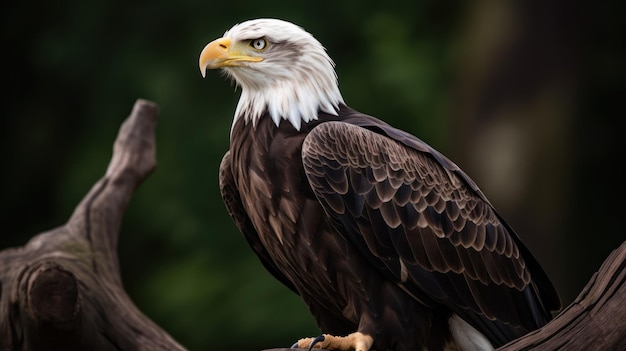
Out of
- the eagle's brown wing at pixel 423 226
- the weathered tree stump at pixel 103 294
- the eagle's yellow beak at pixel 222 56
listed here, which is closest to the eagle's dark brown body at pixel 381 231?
the eagle's brown wing at pixel 423 226

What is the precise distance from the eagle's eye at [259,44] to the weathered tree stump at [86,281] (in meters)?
1.38

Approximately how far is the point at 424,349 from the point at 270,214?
915mm

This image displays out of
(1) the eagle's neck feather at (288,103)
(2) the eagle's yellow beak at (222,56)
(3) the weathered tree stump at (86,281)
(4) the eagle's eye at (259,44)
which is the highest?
(4) the eagle's eye at (259,44)

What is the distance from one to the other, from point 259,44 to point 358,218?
1.01m

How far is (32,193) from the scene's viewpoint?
11383 mm

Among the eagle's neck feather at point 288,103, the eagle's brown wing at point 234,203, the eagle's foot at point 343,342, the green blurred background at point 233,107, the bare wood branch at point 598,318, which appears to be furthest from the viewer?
the green blurred background at point 233,107

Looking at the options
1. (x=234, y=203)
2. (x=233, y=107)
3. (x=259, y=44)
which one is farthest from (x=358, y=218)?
(x=233, y=107)

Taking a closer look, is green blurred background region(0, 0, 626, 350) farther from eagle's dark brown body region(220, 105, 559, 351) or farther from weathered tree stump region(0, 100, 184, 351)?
eagle's dark brown body region(220, 105, 559, 351)

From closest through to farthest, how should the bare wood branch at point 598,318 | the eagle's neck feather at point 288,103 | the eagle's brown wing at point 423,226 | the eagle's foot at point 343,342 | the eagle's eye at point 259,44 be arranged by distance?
the bare wood branch at point 598,318 < the eagle's foot at point 343,342 < the eagle's brown wing at point 423,226 < the eagle's neck feather at point 288,103 < the eagle's eye at point 259,44

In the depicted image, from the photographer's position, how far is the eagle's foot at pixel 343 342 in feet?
14.6

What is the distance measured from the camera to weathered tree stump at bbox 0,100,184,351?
16.0 feet

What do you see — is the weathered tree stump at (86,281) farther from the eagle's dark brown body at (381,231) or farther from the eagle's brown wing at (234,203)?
the eagle's dark brown body at (381,231)

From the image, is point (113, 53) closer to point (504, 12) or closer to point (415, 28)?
point (415, 28)

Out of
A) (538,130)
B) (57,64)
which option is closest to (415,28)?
(538,130)
